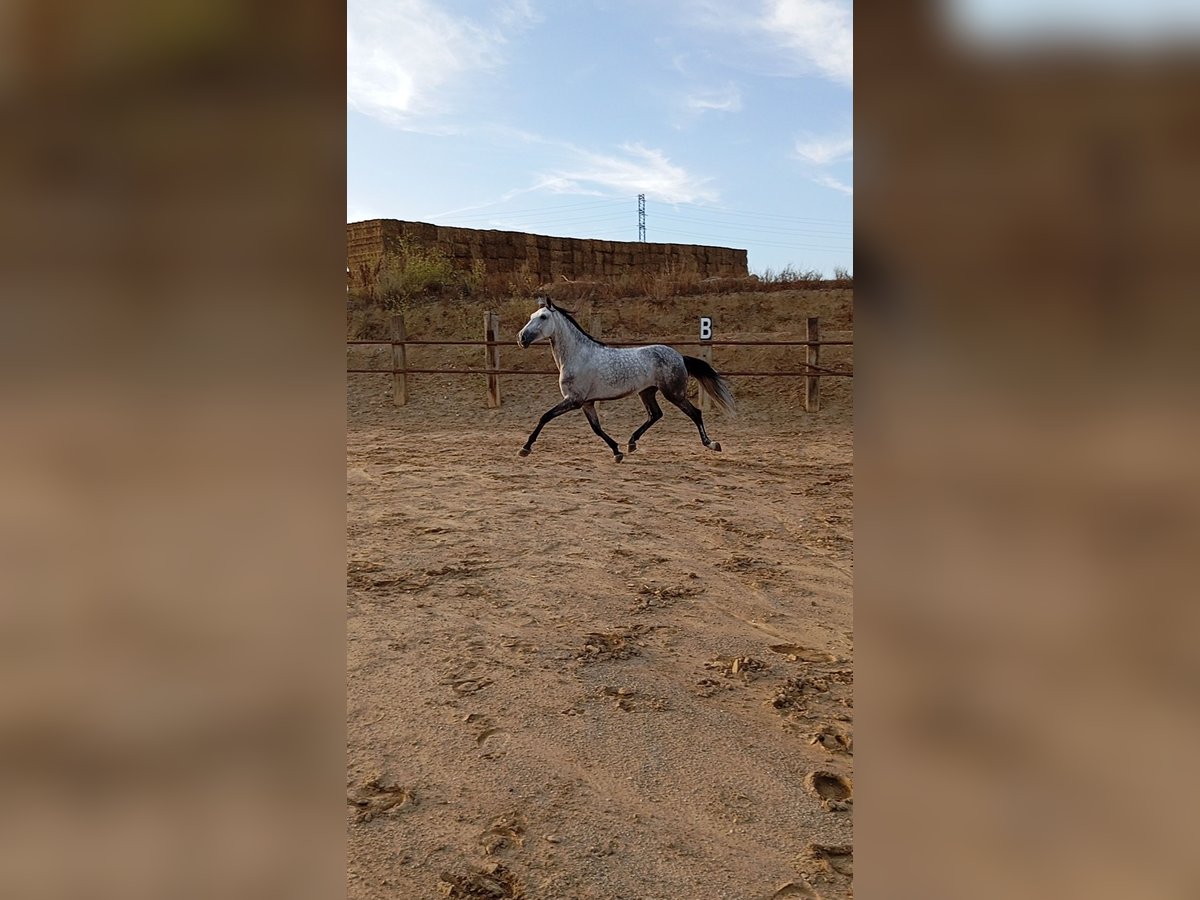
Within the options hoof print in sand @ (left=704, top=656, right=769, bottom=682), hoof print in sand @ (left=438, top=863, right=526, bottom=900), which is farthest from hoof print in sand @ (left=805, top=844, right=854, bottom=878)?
hoof print in sand @ (left=704, top=656, right=769, bottom=682)

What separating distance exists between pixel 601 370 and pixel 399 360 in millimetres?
4575

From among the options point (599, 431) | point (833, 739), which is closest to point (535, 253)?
point (599, 431)

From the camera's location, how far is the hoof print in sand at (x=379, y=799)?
179 cm

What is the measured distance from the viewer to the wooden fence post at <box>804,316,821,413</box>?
10102 millimetres

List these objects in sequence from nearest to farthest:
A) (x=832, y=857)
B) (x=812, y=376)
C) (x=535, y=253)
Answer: (x=832, y=857), (x=812, y=376), (x=535, y=253)

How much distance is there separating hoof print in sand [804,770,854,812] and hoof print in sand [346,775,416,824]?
959 mm

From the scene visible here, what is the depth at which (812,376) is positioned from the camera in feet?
33.3

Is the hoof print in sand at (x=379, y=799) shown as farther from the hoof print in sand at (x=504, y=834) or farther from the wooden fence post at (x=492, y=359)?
the wooden fence post at (x=492, y=359)

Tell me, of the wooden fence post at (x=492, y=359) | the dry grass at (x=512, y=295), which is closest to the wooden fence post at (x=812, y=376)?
the dry grass at (x=512, y=295)

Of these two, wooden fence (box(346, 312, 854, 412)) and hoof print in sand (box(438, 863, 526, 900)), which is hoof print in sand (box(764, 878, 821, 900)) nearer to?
hoof print in sand (box(438, 863, 526, 900))

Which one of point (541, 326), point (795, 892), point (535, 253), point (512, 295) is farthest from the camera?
point (535, 253)

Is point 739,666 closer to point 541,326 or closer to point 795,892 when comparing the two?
point 795,892
